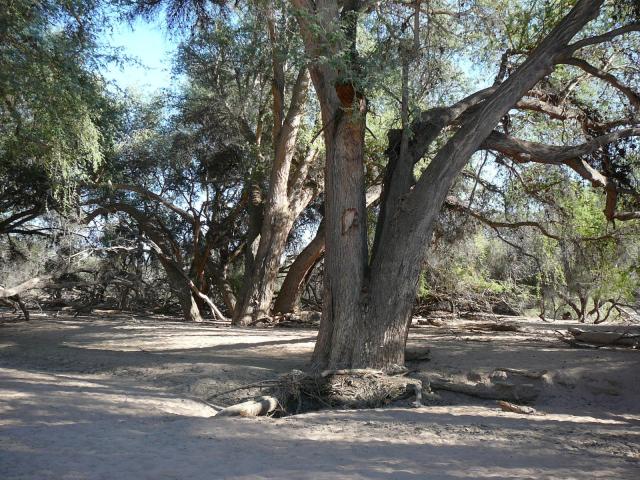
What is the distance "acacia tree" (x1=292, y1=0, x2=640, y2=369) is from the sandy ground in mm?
1127

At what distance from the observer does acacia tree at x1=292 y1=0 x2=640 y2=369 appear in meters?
8.64

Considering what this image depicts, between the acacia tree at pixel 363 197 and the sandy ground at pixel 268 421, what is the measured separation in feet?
3.70

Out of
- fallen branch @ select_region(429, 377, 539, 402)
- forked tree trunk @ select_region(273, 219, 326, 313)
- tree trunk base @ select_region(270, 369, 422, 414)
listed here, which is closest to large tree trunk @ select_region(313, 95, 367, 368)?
tree trunk base @ select_region(270, 369, 422, 414)

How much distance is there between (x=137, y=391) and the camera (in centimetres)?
743

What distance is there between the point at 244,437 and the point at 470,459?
1850mm

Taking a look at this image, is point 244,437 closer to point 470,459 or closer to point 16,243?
point 470,459

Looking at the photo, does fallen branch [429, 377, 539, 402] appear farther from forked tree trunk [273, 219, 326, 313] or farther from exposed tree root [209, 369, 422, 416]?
forked tree trunk [273, 219, 326, 313]

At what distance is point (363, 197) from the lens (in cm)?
924

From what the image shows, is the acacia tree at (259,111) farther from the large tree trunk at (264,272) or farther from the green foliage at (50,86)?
the green foliage at (50,86)

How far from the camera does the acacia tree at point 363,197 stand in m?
8.64

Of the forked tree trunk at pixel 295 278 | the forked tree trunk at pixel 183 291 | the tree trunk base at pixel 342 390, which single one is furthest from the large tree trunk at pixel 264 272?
the tree trunk base at pixel 342 390

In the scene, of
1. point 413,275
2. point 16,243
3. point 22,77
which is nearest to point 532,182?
point 413,275

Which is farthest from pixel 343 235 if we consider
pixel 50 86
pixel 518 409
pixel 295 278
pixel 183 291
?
pixel 183 291

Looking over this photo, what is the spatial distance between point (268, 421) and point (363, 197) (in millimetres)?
4027
